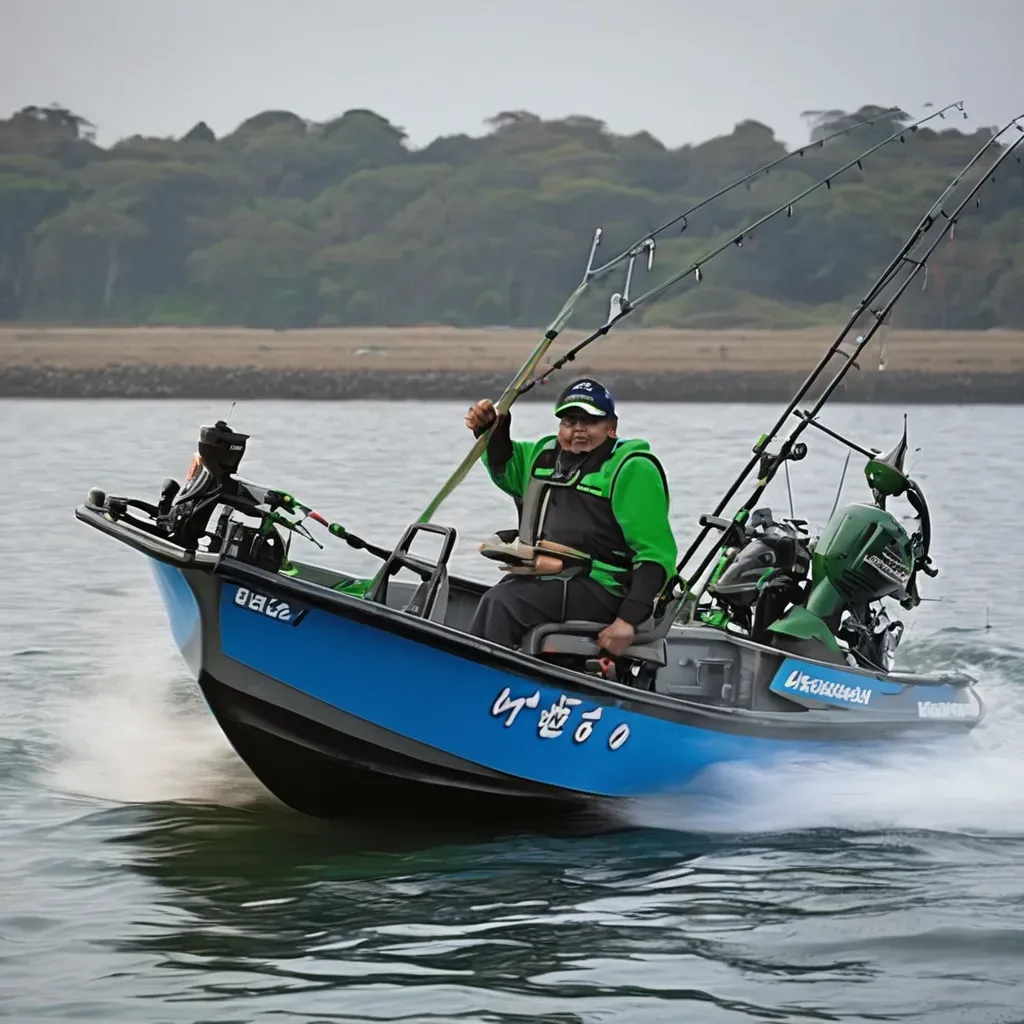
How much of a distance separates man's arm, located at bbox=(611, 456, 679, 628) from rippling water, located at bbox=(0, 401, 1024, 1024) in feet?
3.38

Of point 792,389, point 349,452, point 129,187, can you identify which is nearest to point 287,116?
point 129,187

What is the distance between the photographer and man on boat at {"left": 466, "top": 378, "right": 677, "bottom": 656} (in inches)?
326

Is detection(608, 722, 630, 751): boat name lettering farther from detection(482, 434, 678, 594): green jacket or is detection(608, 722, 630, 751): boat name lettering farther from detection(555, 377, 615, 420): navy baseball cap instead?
detection(555, 377, 615, 420): navy baseball cap

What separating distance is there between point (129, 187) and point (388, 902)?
96.5 m

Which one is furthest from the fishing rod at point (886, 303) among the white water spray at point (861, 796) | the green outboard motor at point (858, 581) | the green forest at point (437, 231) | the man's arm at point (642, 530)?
the green forest at point (437, 231)

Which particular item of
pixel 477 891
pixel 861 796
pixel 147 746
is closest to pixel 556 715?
pixel 477 891

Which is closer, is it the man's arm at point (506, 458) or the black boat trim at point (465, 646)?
the black boat trim at point (465, 646)

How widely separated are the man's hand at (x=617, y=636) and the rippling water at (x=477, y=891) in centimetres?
84

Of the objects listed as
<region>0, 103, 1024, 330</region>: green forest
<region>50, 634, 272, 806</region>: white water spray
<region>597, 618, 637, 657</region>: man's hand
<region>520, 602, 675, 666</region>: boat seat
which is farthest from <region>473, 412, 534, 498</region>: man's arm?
<region>0, 103, 1024, 330</region>: green forest

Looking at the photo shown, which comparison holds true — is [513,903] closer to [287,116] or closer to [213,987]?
[213,987]

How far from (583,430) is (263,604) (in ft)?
4.88

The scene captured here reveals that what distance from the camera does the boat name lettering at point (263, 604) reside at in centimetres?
788

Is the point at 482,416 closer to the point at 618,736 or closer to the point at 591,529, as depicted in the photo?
the point at 591,529

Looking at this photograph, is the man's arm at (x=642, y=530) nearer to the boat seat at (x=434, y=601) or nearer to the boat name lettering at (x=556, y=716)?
the boat name lettering at (x=556, y=716)
